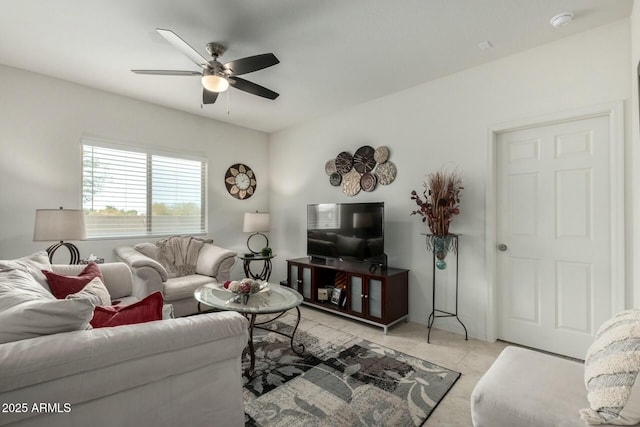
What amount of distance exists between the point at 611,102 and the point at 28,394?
12.2 ft

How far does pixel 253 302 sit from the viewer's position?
91.8 inches

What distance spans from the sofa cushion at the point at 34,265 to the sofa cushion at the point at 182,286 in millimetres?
1028

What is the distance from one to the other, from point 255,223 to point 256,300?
2209mm

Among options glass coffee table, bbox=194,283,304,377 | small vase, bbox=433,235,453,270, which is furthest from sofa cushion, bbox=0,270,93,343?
small vase, bbox=433,235,453,270

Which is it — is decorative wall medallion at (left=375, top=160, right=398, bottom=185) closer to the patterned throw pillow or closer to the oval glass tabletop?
the oval glass tabletop

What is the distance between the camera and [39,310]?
1.10 m

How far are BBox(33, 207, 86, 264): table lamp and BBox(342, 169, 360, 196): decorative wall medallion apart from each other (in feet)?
9.59

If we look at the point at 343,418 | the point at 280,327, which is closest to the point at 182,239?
the point at 280,327

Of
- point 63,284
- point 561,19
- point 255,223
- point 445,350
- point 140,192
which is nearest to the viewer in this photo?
point 63,284

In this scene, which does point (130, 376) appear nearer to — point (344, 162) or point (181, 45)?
point (181, 45)

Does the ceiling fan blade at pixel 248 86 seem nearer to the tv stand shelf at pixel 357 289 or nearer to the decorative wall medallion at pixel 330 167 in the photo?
the decorative wall medallion at pixel 330 167

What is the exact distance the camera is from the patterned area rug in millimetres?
1762

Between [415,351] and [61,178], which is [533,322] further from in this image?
[61,178]

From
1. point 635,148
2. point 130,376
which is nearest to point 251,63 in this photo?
point 130,376
